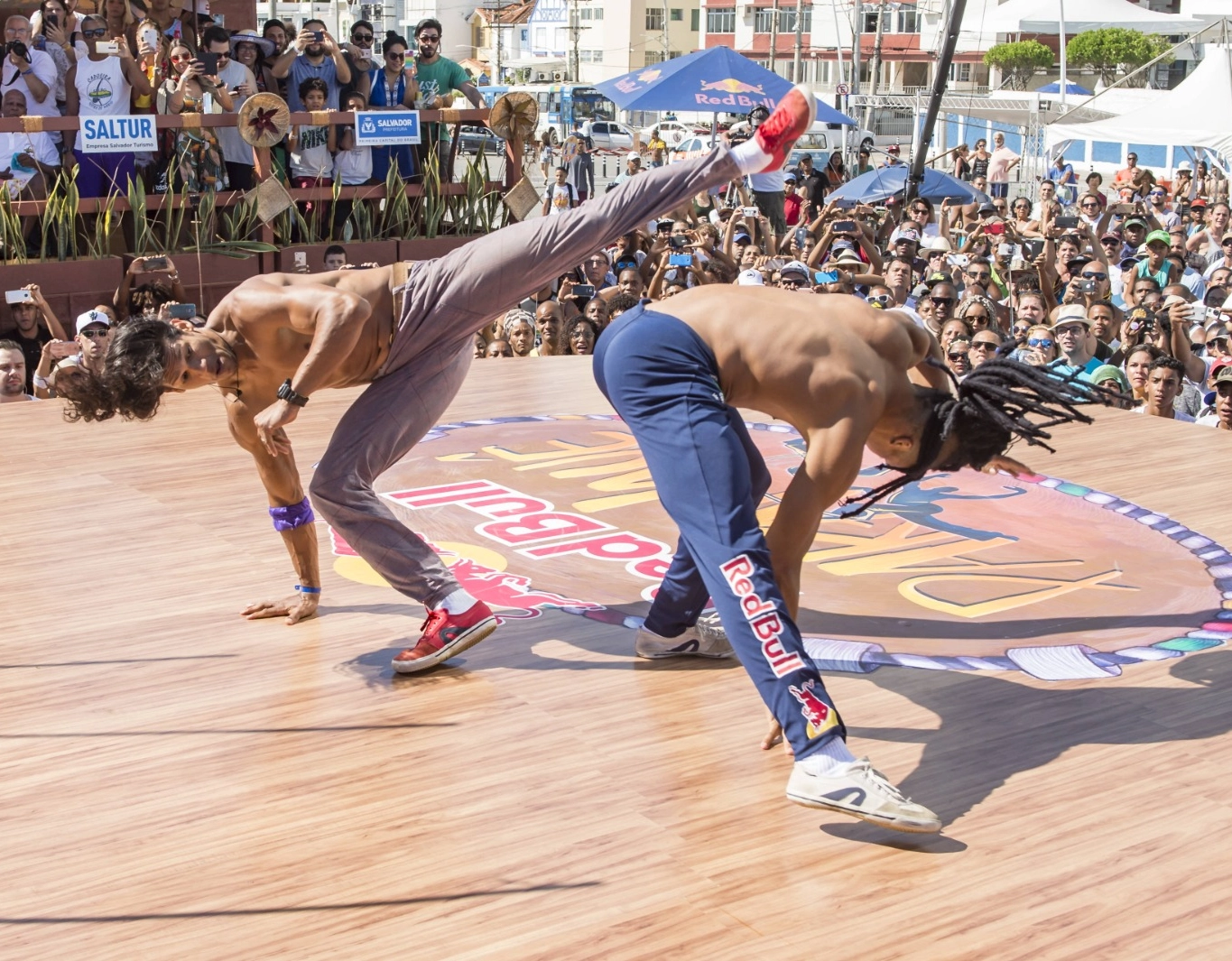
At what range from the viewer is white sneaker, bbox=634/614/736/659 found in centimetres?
357

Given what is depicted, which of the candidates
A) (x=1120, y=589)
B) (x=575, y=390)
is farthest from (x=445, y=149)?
(x=1120, y=589)

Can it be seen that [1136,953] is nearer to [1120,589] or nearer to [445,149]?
[1120,589]

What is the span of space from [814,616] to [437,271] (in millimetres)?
1354

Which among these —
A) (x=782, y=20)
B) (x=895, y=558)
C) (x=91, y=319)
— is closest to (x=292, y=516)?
(x=895, y=558)

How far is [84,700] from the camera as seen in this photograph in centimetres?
329

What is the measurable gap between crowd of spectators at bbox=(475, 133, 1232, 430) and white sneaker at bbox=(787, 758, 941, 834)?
2.50 meters

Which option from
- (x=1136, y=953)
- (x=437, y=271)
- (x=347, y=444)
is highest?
(x=437, y=271)

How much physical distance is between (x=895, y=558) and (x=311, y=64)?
6255 millimetres

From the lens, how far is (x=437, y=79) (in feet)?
32.7

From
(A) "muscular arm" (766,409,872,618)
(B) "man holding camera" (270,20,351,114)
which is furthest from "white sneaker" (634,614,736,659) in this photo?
(B) "man holding camera" (270,20,351,114)

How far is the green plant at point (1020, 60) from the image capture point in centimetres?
4447

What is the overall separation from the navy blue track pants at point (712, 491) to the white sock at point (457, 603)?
672mm

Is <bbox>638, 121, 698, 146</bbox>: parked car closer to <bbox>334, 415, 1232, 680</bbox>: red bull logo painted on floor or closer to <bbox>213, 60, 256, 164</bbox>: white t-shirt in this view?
<bbox>213, 60, 256, 164</bbox>: white t-shirt

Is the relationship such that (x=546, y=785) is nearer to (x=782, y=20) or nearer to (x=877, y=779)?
(x=877, y=779)
